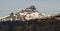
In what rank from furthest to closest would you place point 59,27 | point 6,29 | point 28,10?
point 28,10
point 6,29
point 59,27

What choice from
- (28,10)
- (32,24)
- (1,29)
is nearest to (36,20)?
(32,24)

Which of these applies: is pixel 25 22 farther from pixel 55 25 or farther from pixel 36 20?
pixel 55 25

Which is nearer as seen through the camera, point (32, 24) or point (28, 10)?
point (32, 24)

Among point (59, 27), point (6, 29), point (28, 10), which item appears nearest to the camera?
point (59, 27)

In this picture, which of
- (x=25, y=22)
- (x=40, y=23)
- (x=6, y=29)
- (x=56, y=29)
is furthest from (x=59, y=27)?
(x=6, y=29)

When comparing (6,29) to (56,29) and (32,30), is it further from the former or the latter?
(56,29)

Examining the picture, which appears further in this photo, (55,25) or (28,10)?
(28,10)
